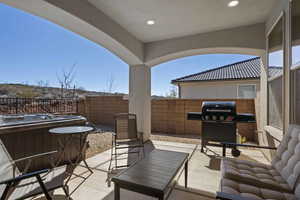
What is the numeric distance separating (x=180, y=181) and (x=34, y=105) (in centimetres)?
580

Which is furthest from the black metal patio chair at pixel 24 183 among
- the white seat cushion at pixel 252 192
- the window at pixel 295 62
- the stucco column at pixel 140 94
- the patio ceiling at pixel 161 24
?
the window at pixel 295 62

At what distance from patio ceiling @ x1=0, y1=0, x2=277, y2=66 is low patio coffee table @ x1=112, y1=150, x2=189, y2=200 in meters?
2.45

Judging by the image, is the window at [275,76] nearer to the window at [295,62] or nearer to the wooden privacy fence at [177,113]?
the window at [295,62]

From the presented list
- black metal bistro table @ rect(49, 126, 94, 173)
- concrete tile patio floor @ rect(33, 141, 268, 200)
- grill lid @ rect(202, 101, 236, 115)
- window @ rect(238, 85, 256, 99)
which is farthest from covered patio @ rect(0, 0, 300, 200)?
window @ rect(238, 85, 256, 99)

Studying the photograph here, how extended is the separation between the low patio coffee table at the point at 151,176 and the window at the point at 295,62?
63.7 inches

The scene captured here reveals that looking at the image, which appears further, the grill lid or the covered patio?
the grill lid

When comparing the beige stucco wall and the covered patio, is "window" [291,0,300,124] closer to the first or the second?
the covered patio

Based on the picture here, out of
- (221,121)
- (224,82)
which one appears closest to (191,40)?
(221,121)

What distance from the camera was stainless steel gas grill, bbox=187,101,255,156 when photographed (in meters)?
3.31

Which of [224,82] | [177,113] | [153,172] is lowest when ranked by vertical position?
[153,172]

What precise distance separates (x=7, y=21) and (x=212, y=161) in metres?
7.92

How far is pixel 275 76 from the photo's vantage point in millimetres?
2752

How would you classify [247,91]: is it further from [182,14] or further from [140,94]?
[182,14]

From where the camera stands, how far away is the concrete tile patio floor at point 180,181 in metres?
1.94
